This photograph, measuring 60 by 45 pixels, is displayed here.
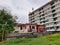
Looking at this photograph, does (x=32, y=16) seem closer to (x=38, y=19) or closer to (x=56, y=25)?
(x=38, y=19)

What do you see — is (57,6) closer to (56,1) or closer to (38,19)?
(56,1)

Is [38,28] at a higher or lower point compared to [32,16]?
lower

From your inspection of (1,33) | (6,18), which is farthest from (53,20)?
(1,33)

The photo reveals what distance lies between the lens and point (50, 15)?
67.3 meters

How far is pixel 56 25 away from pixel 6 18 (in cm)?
2195

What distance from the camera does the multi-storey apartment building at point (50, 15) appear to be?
2402 inches

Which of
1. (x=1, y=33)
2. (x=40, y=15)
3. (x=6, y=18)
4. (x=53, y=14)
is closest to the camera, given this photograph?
(x=1, y=33)

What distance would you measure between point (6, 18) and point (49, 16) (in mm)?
27266

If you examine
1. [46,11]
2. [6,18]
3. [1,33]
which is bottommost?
[1,33]

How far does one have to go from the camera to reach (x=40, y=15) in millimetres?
79062

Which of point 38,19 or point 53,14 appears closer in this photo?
point 53,14

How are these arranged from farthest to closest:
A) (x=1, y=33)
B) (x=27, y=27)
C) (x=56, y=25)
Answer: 1. (x=56, y=25)
2. (x=27, y=27)
3. (x=1, y=33)

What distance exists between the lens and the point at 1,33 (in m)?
32.2

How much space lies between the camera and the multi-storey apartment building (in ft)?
200
